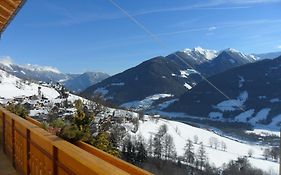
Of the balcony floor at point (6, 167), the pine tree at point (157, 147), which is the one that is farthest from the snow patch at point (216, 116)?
the balcony floor at point (6, 167)

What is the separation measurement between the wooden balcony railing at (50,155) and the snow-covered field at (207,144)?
81.2 metres

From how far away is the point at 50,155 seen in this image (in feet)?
7.88

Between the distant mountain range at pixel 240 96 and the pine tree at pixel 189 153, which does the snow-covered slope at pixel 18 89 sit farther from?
the distant mountain range at pixel 240 96

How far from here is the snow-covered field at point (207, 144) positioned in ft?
287

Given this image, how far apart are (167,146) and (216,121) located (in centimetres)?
6400

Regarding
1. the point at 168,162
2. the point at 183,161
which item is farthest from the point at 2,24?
the point at 183,161

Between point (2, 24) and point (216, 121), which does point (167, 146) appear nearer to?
point (216, 121)

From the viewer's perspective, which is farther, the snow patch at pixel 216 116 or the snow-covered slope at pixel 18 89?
the snow patch at pixel 216 116

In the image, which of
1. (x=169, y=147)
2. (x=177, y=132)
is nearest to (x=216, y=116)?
(x=177, y=132)

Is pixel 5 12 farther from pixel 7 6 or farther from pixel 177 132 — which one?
pixel 177 132

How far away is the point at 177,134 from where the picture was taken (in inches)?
3981

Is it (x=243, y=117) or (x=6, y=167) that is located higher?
(x=6, y=167)

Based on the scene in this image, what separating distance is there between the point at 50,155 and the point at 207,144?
105m

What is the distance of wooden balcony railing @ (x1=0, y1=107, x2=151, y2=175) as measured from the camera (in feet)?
5.63
